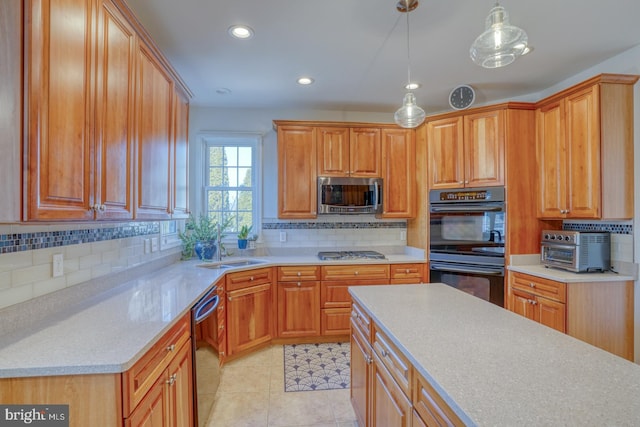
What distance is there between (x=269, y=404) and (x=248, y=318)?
2.81 ft

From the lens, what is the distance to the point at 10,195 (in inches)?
39.5

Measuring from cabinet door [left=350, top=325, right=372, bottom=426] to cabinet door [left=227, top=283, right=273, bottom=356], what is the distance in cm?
127

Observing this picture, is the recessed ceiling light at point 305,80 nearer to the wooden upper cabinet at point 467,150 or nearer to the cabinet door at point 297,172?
the cabinet door at point 297,172

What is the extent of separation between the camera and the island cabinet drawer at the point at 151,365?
3.56ft

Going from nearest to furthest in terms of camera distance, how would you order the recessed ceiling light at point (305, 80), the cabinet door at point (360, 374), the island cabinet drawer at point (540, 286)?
the cabinet door at point (360, 374) < the island cabinet drawer at point (540, 286) < the recessed ceiling light at point (305, 80)

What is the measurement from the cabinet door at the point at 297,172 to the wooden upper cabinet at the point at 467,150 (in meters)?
1.31

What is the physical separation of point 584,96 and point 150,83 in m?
3.34

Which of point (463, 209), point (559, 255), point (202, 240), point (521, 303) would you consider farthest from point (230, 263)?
point (559, 255)

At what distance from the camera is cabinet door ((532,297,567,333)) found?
2.43 meters

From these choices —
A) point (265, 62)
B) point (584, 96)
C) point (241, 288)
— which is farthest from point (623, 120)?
point (241, 288)

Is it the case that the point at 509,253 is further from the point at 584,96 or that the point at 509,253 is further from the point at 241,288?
the point at 241,288

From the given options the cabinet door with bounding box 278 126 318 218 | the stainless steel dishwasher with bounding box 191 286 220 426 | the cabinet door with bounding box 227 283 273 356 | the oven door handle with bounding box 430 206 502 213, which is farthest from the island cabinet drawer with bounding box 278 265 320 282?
the oven door handle with bounding box 430 206 502 213

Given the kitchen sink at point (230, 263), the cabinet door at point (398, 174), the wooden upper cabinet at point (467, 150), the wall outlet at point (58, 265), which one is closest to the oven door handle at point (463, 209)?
the wooden upper cabinet at point (467, 150)

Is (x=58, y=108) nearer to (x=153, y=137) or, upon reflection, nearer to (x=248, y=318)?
(x=153, y=137)
